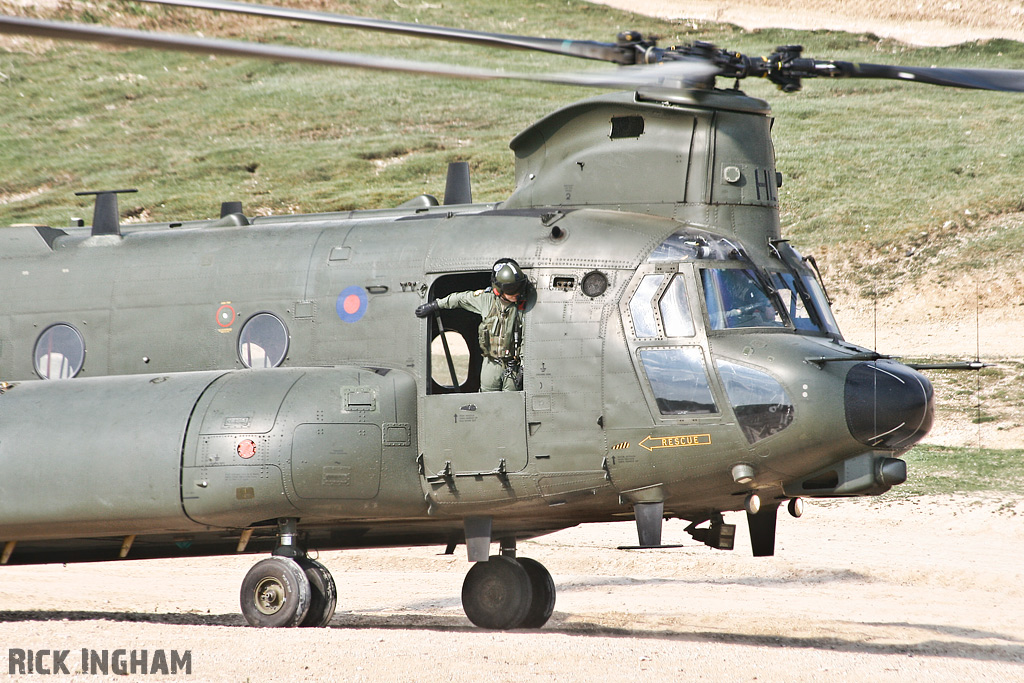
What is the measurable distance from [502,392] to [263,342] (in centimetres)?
229

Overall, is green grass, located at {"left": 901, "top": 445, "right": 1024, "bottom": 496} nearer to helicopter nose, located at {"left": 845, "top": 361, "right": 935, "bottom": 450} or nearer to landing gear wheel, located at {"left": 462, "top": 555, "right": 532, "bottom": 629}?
landing gear wheel, located at {"left": 462, "top": 555, "right": 532, "bottom": 629}

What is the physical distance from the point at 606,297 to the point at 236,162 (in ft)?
125

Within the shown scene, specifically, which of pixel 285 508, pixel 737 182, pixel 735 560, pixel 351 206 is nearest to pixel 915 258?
pixel 351 206

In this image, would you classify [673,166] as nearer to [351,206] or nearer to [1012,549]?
[1012,549]

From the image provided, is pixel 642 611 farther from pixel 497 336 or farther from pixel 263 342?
pixel 263 342

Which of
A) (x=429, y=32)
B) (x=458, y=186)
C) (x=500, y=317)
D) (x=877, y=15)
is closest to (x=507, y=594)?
(x=500, y=317)

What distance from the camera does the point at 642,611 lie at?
12945mm

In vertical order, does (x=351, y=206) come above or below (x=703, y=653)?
above

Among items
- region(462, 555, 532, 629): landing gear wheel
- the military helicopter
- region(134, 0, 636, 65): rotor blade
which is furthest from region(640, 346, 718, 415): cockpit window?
region(462, 555, 532, 629): landing gear wheel

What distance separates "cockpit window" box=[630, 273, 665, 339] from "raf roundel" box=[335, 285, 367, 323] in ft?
7.64

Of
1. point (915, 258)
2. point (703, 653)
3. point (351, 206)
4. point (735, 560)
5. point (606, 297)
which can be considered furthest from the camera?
point (351, 206)

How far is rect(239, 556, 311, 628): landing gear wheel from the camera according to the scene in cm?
991

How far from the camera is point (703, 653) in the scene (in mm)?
8930

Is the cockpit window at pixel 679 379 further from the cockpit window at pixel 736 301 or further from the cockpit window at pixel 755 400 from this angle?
the cockpit window at pixel 736 301
